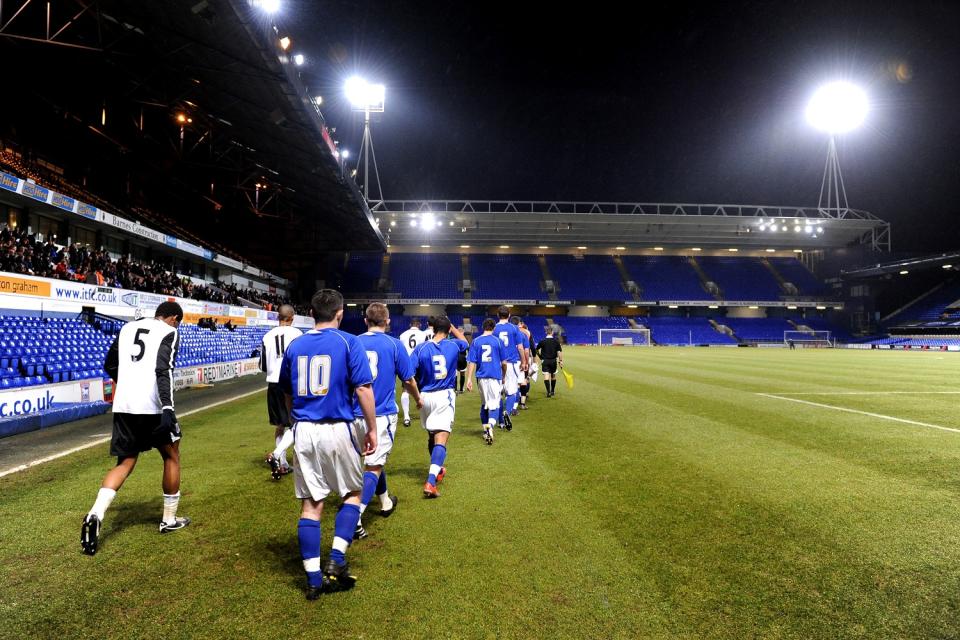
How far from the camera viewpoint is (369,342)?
4.29m

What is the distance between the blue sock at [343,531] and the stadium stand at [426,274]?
5015cm

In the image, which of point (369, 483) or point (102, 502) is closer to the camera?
point (102, 502)

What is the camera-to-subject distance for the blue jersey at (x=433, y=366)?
5453mm

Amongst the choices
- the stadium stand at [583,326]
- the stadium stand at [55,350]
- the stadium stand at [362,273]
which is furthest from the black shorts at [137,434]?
the stadium stand at [362,273]

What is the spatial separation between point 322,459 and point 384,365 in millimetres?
1195

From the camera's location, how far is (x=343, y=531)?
330 centimetres

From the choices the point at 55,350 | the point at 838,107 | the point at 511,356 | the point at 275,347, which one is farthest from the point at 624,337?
the point at 275,347

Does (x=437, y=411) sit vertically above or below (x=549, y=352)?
below

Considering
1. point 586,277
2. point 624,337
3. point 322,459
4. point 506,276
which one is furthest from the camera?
point 586,277

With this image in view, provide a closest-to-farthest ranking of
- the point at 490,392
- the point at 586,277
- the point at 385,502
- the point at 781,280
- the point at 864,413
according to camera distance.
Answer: the point at 385,502 < the point at 490,392 < the point at 864,413 < the point at 586,277 < the point at 781,280

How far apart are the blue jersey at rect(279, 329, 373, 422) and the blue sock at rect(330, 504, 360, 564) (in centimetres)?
69

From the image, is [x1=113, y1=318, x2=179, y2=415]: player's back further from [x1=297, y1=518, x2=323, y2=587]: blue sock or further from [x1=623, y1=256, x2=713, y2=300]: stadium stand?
[x1=623, y1=256, x2=713, y2=300]: stadium stand

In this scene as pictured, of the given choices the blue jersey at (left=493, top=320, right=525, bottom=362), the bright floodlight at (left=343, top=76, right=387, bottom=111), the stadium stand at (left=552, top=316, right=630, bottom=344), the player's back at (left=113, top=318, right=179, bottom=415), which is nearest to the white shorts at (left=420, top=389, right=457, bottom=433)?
the player's back at (left=113, top=318, right=179, bottom=415)

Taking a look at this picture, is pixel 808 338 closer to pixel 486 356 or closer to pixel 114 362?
pixel 486 356
